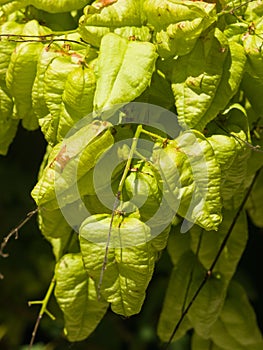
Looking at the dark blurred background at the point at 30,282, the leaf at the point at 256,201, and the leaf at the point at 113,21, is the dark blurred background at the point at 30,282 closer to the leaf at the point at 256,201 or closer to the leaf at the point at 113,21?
the leaf at the point at 256,201

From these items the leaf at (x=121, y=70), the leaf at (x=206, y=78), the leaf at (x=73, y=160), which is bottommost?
the leaf at (x=73, y=160)

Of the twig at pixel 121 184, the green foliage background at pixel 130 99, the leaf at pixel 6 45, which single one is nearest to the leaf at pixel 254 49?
the green foliage background at pixel 130 99

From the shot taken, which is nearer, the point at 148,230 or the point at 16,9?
the point at 148,230

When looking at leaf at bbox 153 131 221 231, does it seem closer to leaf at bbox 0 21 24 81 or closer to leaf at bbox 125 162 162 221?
leaf at bbox 125 162 162 221

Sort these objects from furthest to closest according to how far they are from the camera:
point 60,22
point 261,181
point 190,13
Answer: point 261,181 → point 60,22 → point 190,13

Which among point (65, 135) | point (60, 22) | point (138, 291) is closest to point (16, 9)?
point (60, 22)

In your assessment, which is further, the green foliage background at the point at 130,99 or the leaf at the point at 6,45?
the leaf at the point at 6,45

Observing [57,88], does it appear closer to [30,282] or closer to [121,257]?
[121,257]

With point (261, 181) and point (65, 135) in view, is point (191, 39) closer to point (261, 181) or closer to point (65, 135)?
point (65, 135)
